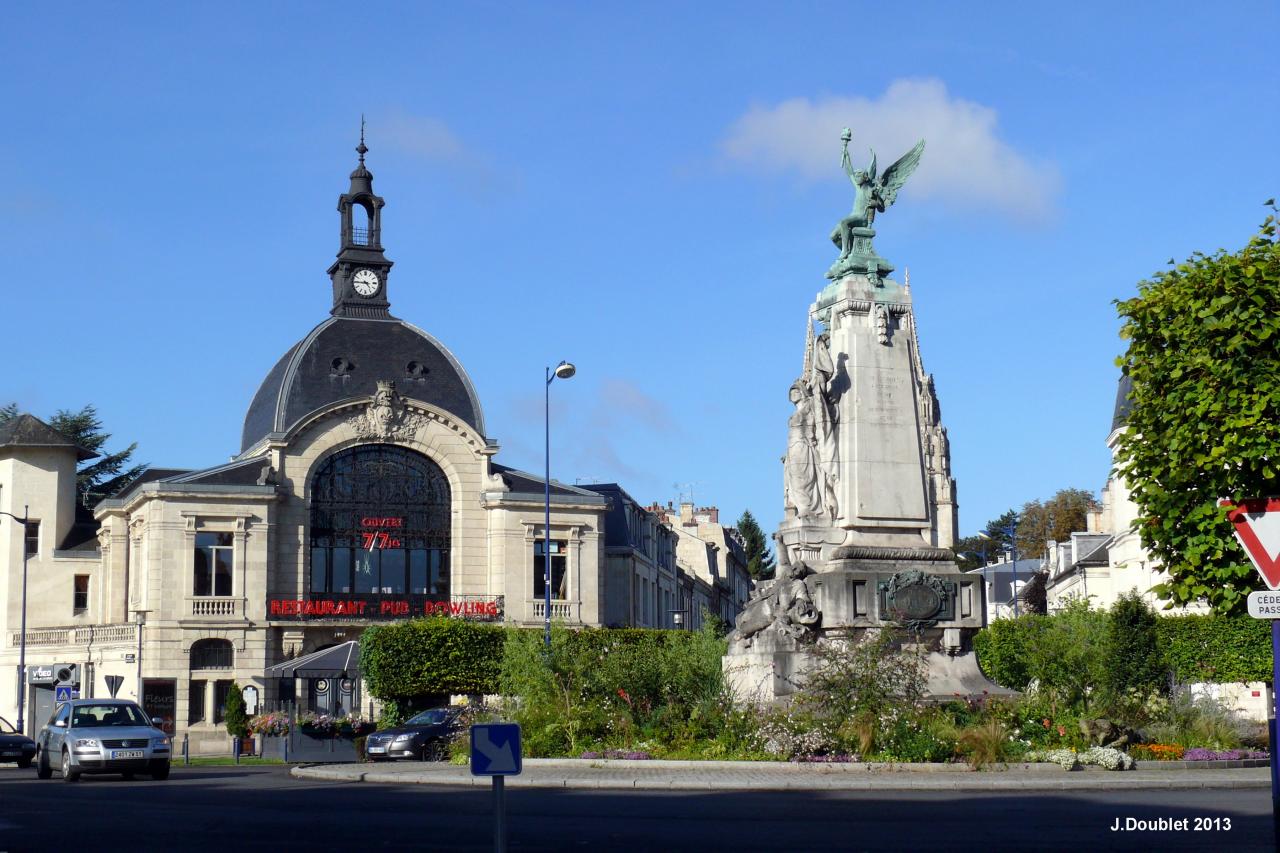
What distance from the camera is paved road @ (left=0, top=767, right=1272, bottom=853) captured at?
14930 mm

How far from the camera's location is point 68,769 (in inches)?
1048

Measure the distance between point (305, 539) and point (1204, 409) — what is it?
45.4 meters

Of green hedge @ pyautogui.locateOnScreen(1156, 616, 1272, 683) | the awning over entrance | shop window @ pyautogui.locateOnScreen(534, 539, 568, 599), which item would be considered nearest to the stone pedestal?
green hedge @ pyautogui.locateOnScreen(1156, 616, 1272, 683)

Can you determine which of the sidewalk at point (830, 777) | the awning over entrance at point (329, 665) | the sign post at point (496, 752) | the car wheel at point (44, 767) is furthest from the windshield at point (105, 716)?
the awning over entrance at point (329, 665)

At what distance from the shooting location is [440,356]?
65.4 m

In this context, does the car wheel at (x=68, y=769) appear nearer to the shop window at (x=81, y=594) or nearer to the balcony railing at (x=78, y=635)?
the balcony railing at (x=78, y=635)

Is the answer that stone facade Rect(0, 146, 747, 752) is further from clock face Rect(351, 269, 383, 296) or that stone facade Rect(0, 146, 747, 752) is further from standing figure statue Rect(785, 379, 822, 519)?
standing figure statue Rect(785, 379, 822, 519)

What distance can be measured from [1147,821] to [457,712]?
20.0 metres

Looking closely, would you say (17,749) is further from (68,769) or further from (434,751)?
(68,769)

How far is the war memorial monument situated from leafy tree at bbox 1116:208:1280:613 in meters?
6.07

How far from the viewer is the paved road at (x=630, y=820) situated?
49.0 feet

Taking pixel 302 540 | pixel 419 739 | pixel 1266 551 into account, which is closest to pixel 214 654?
pixel 302 540

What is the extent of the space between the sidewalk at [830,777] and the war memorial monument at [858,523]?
3.81 m

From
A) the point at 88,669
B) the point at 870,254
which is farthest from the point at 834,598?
the point at 88,669
